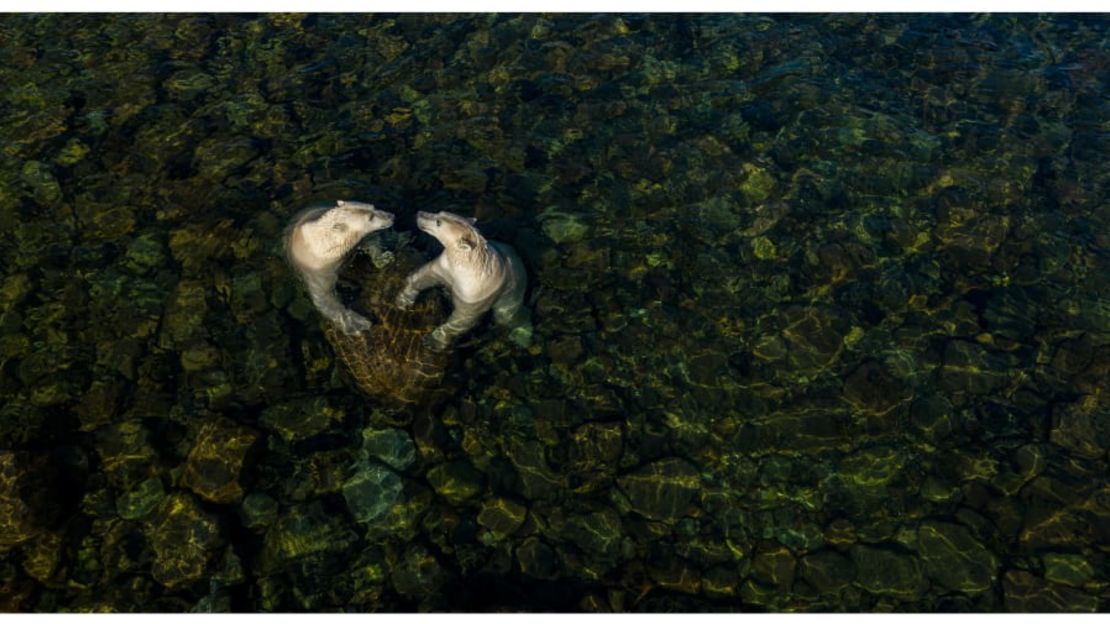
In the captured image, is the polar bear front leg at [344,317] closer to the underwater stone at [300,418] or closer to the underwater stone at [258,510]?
the underwater stone at [300,418]

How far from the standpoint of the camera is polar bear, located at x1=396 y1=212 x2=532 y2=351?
25.7 ft

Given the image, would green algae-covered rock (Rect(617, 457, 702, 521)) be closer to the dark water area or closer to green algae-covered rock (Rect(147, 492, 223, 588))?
the dark water area

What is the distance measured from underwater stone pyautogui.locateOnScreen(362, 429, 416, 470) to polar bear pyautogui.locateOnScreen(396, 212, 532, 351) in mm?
1278

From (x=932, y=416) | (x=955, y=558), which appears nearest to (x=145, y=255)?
(x=932, y=416)

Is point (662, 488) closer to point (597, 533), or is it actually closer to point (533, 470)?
point (597, 533)

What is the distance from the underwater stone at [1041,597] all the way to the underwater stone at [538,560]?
526 cm

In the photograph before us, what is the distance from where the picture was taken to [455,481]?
8758mm

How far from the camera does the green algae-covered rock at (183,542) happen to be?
7.87 meters

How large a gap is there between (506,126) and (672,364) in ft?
18.5

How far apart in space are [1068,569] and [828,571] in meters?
2.80

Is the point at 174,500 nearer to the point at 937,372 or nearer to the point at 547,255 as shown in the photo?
the point at 547,255

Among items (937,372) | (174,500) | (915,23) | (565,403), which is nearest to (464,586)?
(565,403)

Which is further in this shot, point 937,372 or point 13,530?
point 937,372

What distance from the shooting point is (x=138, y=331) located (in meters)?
9.89
